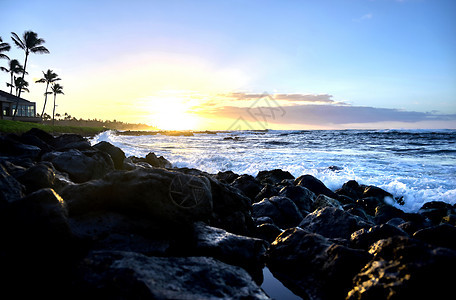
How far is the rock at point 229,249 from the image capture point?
11.4 ft

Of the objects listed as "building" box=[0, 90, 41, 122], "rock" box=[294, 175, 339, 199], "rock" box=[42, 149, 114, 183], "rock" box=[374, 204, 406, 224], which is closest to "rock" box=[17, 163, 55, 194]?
"rock" box=[42, 149, 114, 183]

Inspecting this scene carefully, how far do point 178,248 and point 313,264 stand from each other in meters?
1.65

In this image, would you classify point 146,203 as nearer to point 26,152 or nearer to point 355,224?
point 355,224

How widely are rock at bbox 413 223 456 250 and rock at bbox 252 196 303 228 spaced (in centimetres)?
251

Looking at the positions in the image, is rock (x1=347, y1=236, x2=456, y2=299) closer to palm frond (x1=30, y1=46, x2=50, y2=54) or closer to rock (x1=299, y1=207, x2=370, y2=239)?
rock (x1=299, y1=207, x2=370, y2=239)

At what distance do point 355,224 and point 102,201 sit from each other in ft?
13.0

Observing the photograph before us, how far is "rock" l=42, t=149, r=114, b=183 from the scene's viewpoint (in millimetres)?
6199

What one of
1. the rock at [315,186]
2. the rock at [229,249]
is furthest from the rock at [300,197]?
the rock at [229,249]

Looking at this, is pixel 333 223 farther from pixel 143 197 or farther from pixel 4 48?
pixel 4 48

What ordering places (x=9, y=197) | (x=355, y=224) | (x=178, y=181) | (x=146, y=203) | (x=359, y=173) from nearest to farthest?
(x=9, y=197), (x=146, y=203), (x=178, y=181), (x=355, y=224), (x=359, y=173)

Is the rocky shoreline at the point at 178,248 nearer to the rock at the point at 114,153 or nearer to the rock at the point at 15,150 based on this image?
the rock at the point at 114,153

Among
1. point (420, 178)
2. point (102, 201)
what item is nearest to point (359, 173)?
point (420, 178)

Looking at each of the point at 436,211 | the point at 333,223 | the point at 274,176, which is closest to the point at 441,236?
the point at 333,223

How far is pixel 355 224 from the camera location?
15.9 ft
